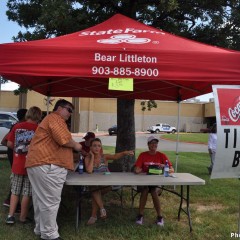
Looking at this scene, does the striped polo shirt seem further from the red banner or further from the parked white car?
the parked white car

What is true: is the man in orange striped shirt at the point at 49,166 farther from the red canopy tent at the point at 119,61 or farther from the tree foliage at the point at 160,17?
the tree foliage at the point at 160,17

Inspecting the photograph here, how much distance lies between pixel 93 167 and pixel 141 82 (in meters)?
1.98

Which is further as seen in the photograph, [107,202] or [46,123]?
[107,202]

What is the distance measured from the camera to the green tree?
945cm

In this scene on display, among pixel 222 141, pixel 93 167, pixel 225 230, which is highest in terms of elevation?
pixel 222 141

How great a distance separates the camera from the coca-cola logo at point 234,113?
4418 millimetres

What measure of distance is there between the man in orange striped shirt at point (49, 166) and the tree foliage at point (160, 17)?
14.5ft

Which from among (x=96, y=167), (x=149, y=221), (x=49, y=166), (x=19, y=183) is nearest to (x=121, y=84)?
(x=49, y=166)

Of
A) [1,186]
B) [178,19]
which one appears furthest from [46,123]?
[178,19]

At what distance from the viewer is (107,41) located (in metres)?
5.38

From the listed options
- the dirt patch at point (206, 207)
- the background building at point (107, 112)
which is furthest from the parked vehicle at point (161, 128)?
the dirt patch at point (206, 207)

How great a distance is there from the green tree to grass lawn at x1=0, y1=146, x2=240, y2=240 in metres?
2.40

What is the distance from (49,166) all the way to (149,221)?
6.85ft

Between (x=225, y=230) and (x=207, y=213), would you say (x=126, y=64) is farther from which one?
(x=207, y=213)
